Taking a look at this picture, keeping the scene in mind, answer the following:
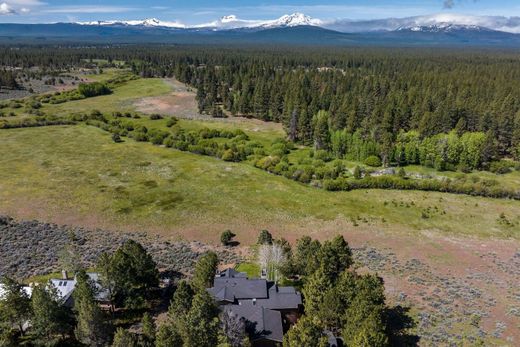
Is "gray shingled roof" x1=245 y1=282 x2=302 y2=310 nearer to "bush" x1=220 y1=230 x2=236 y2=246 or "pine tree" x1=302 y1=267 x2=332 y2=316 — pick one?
"pine tree" x1=302 y1=267 x2=332 y2=316

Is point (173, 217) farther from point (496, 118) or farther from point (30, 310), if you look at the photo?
point (496, 118)

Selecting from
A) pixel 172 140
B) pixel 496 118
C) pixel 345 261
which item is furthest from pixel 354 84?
pixel 345 261

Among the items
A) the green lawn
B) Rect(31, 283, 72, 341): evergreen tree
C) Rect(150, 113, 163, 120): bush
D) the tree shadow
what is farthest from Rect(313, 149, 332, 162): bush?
Rect(31, 283, 72, 341): evergreen tree

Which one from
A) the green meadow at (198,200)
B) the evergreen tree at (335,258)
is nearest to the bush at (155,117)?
the green meadow at (198,200)

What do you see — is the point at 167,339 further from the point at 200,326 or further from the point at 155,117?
the point at 155,117

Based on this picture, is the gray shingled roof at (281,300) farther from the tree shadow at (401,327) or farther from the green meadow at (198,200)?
the green meadow at (198,200)

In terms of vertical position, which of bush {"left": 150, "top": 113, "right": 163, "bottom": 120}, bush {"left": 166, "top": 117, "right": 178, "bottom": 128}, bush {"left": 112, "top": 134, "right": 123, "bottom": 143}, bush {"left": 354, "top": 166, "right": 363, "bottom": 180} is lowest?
bush {"left": 354, "top": 166, "right": 363, "bottom": 180}
